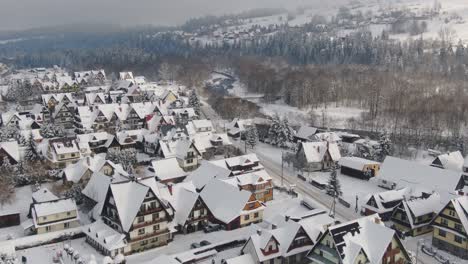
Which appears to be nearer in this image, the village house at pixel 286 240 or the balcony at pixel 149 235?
the village house at pixel 286 240

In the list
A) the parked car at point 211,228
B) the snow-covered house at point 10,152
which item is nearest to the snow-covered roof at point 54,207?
the parked car at point 211,228

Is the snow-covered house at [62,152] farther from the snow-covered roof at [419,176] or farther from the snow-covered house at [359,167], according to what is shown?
the snow-covered roof at [419,176]

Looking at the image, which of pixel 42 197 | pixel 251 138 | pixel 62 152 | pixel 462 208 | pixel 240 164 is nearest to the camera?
pixel 462 208

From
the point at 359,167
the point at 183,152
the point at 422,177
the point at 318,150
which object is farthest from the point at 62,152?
the point at 422,177

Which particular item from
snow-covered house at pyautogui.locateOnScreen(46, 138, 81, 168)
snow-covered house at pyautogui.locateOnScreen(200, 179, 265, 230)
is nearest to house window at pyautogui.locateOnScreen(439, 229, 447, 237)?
snow-covered house at pyautogui.locateOnScreen(200, 179, 265, 230)

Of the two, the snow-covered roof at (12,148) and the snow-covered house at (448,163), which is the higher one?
the snow-covered roof at (12,148)

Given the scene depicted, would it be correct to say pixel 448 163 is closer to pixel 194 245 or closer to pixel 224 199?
pixel 224 199

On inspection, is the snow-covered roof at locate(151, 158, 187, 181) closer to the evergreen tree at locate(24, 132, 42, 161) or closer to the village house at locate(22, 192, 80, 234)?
the village house at locate(22, 192, 80, 234)
